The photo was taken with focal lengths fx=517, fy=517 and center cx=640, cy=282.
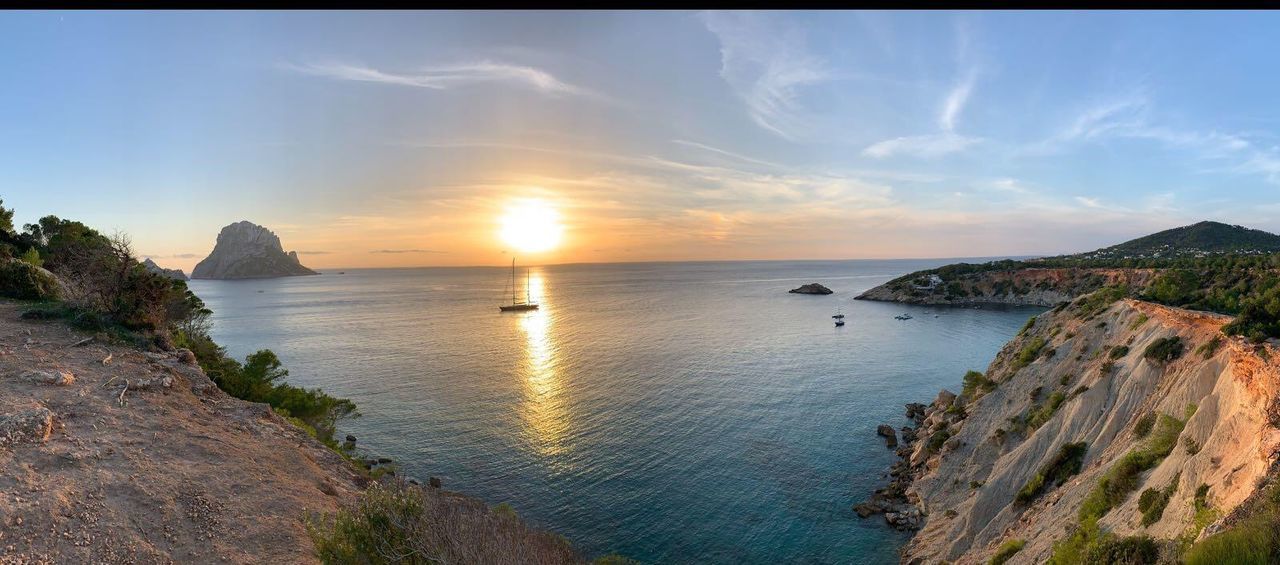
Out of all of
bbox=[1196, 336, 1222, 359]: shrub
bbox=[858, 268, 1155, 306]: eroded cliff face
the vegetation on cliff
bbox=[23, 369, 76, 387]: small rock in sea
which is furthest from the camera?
bbox=[858, 268, 1155, 306]: eroded cliff face

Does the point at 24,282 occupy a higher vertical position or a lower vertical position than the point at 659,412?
higher

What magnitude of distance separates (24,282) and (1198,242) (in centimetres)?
22457

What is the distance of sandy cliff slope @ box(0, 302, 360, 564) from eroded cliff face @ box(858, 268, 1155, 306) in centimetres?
13535

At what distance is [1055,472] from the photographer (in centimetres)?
2523

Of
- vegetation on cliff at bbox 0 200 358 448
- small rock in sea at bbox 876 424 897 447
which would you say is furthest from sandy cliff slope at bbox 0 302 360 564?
small rock in sea at bbox 876 424 897 447

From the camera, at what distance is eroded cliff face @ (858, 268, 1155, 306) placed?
371 ft

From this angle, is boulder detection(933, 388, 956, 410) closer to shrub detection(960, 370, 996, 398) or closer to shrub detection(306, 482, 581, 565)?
shrub detection(960, 370, 996, 398)

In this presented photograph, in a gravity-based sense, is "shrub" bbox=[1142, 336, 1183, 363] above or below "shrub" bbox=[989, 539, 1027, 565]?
above

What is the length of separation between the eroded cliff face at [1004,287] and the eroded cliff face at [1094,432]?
9207 cm

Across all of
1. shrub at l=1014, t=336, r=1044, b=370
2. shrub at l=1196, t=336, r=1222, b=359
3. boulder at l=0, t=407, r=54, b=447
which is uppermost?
shrub at l=1196, t=336, r=1222, b=359

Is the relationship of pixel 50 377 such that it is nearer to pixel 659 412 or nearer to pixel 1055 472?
pixel 659 412

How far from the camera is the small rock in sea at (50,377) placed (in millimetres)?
20688

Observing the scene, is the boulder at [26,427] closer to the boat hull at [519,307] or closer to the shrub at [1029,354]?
the shrub at [1029,354]

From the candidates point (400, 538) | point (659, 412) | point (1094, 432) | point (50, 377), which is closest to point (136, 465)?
point (50, 377)
